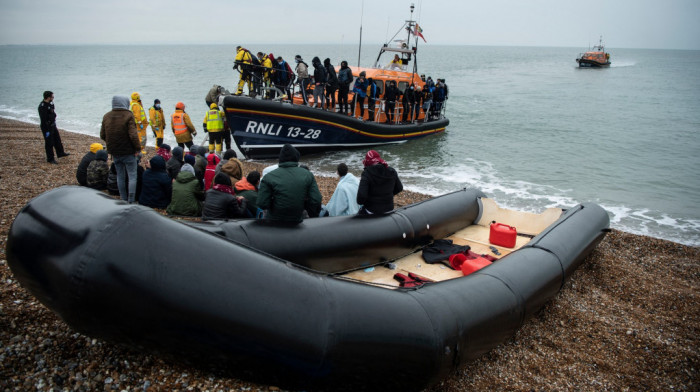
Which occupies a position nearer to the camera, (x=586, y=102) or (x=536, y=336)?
(x=536, y=336)

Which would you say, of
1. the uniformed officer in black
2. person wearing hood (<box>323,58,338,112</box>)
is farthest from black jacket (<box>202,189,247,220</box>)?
person wearing hood (<box>323,58,338,112</box>)

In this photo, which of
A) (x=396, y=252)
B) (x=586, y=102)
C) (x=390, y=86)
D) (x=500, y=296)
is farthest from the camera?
(x=586, y=102)

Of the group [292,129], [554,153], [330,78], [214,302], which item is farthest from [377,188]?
[554,153]

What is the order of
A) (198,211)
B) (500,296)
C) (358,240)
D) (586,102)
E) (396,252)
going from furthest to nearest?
(586,102), (198,211), (396,252), (358,240), (500,296)

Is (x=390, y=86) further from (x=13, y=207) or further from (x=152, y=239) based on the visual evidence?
(x=152, y=239)

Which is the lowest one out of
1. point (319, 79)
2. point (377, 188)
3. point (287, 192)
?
point (377, 188)

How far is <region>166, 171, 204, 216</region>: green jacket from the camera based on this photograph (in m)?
4.97

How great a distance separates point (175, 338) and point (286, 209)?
1772mm

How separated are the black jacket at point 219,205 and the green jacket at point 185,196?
2.36ft

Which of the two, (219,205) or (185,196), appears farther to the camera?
(185,196)

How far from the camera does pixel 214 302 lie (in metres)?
2.09

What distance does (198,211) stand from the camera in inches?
200

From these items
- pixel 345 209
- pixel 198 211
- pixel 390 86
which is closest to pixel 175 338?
pixel 345 209

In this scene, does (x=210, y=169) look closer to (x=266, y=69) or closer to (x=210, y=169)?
(x=210, y=169)
